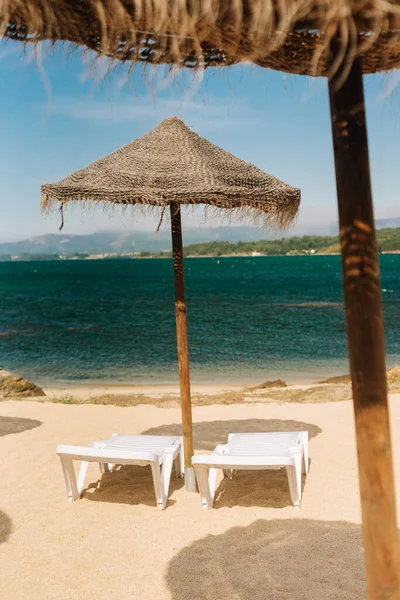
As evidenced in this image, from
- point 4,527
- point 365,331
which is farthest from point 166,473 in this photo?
point 365,331

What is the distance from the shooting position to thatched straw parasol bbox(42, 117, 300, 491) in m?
4.21

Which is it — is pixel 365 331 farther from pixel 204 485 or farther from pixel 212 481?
pixel 212 481

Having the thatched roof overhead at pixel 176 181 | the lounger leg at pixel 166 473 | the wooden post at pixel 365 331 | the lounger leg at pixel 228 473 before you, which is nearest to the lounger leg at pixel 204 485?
the lounger leg at pixel 166 473

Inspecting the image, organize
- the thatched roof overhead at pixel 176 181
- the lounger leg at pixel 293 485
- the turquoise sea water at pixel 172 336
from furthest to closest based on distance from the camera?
the turquoise sea water at pixel 172 336 → the lounger leg at pixel 293 485 → the thatched roof overhead at pixel 176 181

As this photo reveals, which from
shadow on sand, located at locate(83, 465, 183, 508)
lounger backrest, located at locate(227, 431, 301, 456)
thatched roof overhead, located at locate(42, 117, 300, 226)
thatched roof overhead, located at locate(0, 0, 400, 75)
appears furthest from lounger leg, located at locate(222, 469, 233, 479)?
thatched roof overhead, located at locate(0, 0, 400, 75)

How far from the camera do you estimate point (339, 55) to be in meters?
1.45

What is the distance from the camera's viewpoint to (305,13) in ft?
4.45

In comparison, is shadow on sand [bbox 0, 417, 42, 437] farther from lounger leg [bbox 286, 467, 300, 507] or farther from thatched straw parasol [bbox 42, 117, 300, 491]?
lounger leg [bbox 286, 467, 300, 507]

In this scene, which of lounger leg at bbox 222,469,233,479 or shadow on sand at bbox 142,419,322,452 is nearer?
lounger leg at bbox 222,469,233,479

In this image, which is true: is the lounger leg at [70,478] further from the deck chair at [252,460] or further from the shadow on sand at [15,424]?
the shadow on sand at [15,424]

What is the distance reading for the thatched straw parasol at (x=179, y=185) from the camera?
4.21 meters

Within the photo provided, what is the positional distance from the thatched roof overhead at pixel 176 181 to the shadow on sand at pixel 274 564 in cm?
234

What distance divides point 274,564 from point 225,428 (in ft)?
12.4

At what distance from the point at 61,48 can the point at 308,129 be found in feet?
2.91
